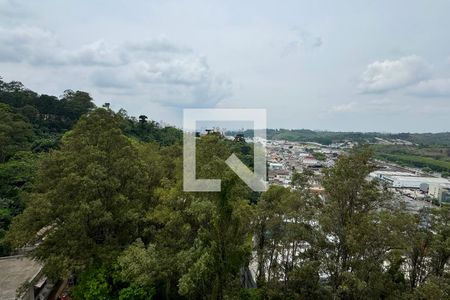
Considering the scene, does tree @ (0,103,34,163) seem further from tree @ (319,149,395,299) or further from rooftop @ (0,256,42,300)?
tree @ (319,149,395,299)

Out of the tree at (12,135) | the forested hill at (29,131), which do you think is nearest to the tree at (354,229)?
the forested hill at (29,131)


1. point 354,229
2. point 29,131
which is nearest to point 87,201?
point 354,229

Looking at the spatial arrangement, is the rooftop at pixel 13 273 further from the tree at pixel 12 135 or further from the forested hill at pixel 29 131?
the tree at pixel 12 135

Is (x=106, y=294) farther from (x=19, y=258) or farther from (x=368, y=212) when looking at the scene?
(x=368, y=212)

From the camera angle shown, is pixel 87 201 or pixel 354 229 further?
pixel 87 201

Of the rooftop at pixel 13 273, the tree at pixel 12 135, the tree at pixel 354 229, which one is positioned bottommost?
the rooftop at pixel 13 273

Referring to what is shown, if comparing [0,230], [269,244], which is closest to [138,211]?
[269,244]

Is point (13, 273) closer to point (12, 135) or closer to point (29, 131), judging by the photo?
point (12, 135)

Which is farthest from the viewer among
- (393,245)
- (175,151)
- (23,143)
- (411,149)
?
(411,149)
